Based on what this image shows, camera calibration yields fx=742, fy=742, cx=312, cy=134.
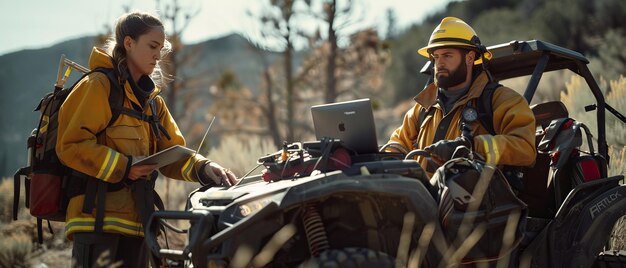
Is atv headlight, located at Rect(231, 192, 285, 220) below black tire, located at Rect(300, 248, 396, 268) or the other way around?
the other way around

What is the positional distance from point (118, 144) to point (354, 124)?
144cm

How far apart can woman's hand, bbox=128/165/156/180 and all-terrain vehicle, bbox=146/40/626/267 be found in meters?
0.31

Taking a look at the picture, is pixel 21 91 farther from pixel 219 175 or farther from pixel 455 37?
pixel 455 37

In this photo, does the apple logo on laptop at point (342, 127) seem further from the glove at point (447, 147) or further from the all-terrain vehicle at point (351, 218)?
the glove at point (447, 147)

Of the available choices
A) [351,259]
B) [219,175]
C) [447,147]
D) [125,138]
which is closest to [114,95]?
[125,138]

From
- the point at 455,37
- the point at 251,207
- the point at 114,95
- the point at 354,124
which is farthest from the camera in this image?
the point at 455,37

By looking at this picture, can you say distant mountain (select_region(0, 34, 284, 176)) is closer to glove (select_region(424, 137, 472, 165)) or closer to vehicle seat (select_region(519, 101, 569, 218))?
vehicle seat (select_region(519, 101, 569, 218))

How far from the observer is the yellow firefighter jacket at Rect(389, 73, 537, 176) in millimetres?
4523

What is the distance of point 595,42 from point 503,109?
15.8 meters

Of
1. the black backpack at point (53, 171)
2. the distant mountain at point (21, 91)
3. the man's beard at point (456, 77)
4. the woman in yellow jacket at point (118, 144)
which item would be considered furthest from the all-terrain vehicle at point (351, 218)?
the distant mountain at point (21, 91)

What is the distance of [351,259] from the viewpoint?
11.7 feet

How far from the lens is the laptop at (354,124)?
169 inches

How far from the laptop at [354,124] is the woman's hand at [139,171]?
43.6 inches

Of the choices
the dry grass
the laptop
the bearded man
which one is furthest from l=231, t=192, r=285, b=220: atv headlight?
the dry grass
